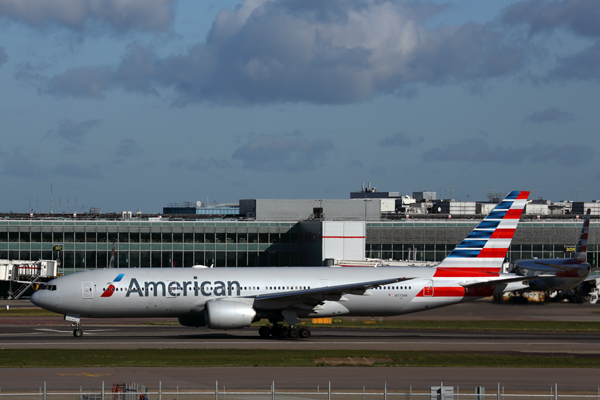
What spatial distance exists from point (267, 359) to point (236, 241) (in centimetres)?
6064

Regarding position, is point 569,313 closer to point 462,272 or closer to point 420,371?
point 462,272

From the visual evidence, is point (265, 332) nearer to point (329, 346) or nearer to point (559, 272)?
point (329, 346)

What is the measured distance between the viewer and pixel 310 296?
136 feet

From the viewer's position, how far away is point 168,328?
50906 millimetres

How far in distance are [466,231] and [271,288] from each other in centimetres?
5426

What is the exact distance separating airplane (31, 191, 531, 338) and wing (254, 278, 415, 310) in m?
0.06

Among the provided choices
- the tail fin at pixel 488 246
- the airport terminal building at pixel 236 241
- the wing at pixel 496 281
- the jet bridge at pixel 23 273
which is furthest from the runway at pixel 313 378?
the airport terminal building at pixel 236 241

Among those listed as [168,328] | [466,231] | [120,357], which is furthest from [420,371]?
[466,231]

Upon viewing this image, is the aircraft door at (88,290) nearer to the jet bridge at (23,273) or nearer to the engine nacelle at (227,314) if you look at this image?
the engine nacelle at (227,314)

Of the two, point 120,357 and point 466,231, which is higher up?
point 466,231

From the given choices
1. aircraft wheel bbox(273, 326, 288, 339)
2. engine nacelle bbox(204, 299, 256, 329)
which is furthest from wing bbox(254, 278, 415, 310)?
aircraft wheel bbox(273, 326, 288, 339)

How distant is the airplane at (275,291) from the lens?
4197 cm

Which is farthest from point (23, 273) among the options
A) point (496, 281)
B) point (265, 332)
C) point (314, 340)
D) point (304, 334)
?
point (496, 281)

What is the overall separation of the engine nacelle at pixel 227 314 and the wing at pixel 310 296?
1062mm
